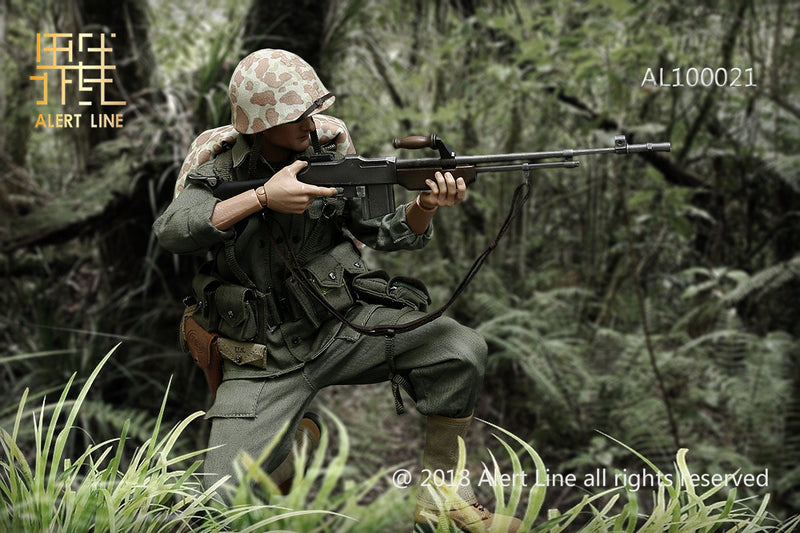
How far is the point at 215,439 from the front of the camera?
2518 mm

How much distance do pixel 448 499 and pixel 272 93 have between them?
1.49 metres

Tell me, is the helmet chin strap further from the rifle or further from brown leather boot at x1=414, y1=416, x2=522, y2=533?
brown leather boot at x1=414, y1=416, x2=522, y2=533

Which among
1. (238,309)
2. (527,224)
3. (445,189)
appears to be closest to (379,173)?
(445,189)

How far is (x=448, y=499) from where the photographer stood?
230 centimetres

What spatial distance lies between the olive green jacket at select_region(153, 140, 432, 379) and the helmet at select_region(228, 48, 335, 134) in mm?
194

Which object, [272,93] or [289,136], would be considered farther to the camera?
[289,136]

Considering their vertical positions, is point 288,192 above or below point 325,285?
above

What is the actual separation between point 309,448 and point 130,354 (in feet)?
8.95

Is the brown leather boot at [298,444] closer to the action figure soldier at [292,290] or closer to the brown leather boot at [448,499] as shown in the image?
the action figure soldier at [292,290]

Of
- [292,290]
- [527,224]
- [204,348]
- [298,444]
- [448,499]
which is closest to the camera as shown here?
[448,499]

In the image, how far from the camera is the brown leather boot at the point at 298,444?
285 centimetres

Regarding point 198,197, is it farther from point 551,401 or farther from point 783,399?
point 783,399

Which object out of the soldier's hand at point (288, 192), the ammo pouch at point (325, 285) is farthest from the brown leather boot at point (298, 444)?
the soldier's hand at point (288, 192)

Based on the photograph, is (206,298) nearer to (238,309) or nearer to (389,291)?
(238,309)
